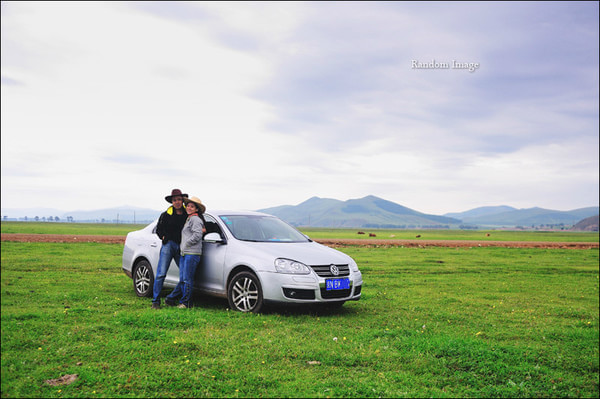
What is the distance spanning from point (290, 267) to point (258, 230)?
1758 mm

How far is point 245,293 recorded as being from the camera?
9.62 metres

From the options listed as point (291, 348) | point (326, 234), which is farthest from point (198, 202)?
point (326, 234)

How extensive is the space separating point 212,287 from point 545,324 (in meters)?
6.62

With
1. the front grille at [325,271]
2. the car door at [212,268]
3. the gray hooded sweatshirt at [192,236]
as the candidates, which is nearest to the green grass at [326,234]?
the car door at [212,268]

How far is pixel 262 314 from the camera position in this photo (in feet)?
31.1

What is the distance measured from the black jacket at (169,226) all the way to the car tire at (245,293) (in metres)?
1.64

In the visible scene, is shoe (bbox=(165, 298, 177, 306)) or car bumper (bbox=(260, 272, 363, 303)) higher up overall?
car bumper (bbox=(260, 272, 363, 303))

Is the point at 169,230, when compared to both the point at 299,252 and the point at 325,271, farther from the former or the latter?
the point at 325,271

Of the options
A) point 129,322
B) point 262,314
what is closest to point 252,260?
point 262,314

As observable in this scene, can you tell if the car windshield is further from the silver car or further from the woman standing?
the woman standing

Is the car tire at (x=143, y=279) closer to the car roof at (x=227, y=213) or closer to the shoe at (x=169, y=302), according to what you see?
the shoe at (x=169, y=302)

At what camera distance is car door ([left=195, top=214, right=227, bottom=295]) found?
10055 mm

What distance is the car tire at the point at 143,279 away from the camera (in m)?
11.3

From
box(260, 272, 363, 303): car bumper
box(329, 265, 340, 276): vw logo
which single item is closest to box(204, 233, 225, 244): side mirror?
box(260, 272, 363, 303): car bumper
